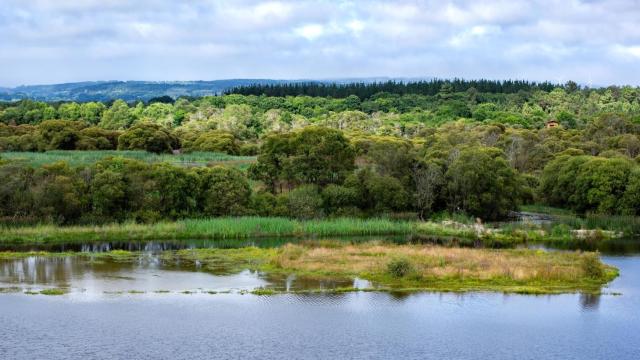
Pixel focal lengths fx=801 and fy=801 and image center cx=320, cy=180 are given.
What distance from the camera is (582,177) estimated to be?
67.6m

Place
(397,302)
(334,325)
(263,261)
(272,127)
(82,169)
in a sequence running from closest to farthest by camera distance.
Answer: (334,325) < (397,302) < (263,261) < (82,169) < (272,127)

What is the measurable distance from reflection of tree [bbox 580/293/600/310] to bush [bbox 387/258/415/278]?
27.1 feet

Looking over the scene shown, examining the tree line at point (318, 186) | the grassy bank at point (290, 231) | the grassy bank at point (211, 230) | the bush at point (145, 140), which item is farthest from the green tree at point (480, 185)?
the bush at point (145, 140)

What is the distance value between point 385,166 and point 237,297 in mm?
34245

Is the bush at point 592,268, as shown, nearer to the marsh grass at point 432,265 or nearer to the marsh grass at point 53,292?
the marsh grass at point 432,265

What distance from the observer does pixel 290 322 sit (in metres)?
31.5

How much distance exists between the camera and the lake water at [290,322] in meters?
27.8

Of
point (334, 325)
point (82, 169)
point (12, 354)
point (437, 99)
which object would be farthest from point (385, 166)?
point (437, 99)

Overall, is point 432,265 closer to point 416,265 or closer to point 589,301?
point 416,265

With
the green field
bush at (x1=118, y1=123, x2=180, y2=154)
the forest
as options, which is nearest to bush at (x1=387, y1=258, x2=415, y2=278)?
the forest

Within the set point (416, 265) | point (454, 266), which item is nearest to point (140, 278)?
point (416, 265)

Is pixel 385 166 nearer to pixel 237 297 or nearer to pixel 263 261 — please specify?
pixel 263 261

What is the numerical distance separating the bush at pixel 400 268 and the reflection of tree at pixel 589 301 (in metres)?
8.27

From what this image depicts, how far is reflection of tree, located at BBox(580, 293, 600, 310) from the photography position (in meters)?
35.0
